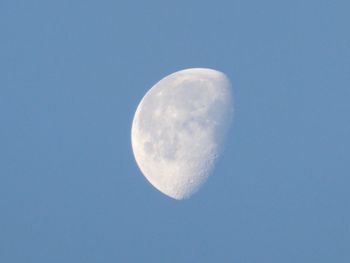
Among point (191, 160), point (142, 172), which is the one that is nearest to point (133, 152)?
point (142, 172)

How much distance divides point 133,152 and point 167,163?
0.84 metres

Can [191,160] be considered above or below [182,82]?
below

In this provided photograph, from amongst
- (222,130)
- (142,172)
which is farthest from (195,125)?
(142,172)

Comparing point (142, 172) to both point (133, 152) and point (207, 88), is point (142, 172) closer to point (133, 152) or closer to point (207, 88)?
point (133, 152)

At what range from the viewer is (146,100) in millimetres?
12648

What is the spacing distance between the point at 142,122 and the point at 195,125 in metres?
0.80

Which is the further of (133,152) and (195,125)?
(133,152)

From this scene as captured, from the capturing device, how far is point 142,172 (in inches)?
502

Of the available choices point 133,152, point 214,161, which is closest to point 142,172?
point 133,152

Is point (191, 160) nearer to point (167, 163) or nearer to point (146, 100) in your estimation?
point (167, 163)

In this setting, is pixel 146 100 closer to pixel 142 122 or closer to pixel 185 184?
pixel 142 122

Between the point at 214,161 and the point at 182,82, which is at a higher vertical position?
the point at 182,82

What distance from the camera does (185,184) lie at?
1218 cm

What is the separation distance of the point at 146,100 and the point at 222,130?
1170 millimetres
